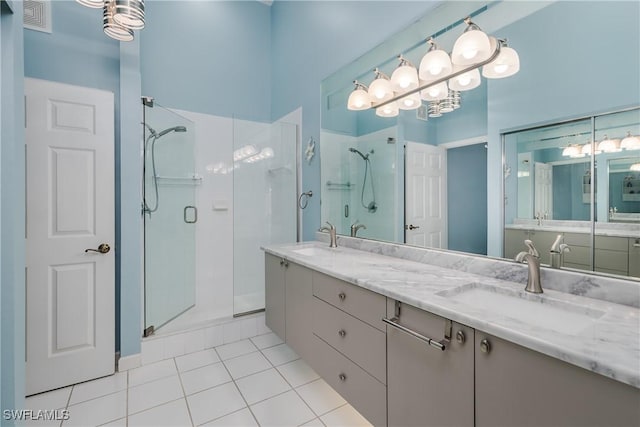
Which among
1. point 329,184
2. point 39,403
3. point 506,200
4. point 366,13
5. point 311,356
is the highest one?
point 366,13

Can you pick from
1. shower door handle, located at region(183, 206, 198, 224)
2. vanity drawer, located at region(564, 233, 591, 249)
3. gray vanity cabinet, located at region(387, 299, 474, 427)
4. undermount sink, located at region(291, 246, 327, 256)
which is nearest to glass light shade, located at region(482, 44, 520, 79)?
vanity drawer, located at region(564, 233, 591, 249)

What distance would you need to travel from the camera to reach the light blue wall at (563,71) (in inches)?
42.7

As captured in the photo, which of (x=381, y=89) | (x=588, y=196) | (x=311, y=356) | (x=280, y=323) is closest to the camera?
(x=588, y=196)

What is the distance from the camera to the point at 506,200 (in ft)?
4.72

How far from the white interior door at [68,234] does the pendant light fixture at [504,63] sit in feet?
8.05

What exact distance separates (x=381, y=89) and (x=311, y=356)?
1.79m

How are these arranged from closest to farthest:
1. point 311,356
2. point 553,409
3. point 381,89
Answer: point 553,409, point 311,356, point 381,89

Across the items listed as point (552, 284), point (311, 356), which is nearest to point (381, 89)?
point (552, 284)

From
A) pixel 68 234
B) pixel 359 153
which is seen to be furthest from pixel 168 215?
pixel 359 153

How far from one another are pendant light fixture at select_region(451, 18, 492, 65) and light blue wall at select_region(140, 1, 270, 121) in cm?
183

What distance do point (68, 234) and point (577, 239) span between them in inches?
114

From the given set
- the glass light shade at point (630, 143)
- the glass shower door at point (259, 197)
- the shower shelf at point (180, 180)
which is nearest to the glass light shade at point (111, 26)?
the shower shelf at point (180, 180)

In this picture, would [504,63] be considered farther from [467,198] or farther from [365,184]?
[365,184]

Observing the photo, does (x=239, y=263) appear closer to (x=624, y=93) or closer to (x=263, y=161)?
(x=263, y=161)
